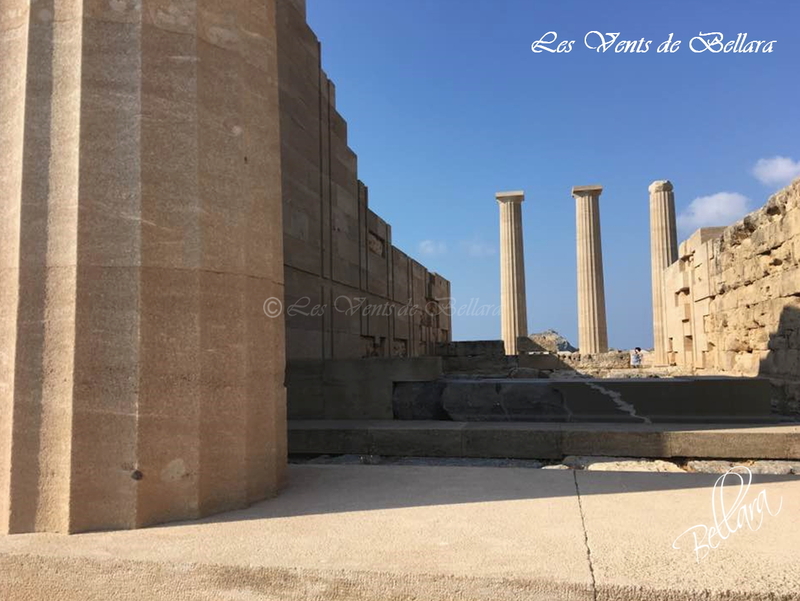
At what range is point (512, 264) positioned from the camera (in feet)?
88.1

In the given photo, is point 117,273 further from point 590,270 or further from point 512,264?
point 512,264

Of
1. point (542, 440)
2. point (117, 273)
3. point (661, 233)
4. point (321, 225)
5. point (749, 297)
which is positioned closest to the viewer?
point (117, 273)

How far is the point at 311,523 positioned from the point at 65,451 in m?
1.30

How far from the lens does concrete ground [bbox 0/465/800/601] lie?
2.19 meters

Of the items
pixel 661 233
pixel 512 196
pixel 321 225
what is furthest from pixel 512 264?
pixel 321 225

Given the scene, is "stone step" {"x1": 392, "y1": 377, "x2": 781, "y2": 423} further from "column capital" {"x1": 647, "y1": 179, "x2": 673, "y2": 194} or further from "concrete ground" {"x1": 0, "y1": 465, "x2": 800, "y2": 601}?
"column capital" {"x1": 647, "y1": 179, "x2": 673, "y2": 194}

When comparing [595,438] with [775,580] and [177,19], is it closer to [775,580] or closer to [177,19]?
[775,580]

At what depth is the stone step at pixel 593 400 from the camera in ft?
21.4

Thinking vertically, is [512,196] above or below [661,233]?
above

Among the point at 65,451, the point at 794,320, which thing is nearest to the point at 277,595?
the point at 65,451

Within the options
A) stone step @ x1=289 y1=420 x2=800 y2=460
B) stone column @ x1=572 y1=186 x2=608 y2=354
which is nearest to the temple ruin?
stone step @ x1=289 y1=420 x2=800 y2=460

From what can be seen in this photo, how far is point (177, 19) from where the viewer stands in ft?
10.7

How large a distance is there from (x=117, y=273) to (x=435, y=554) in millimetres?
2120

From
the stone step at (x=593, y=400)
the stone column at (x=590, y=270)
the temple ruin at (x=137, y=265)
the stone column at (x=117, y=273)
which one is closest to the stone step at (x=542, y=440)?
the stone step at (x=593, y=400)
